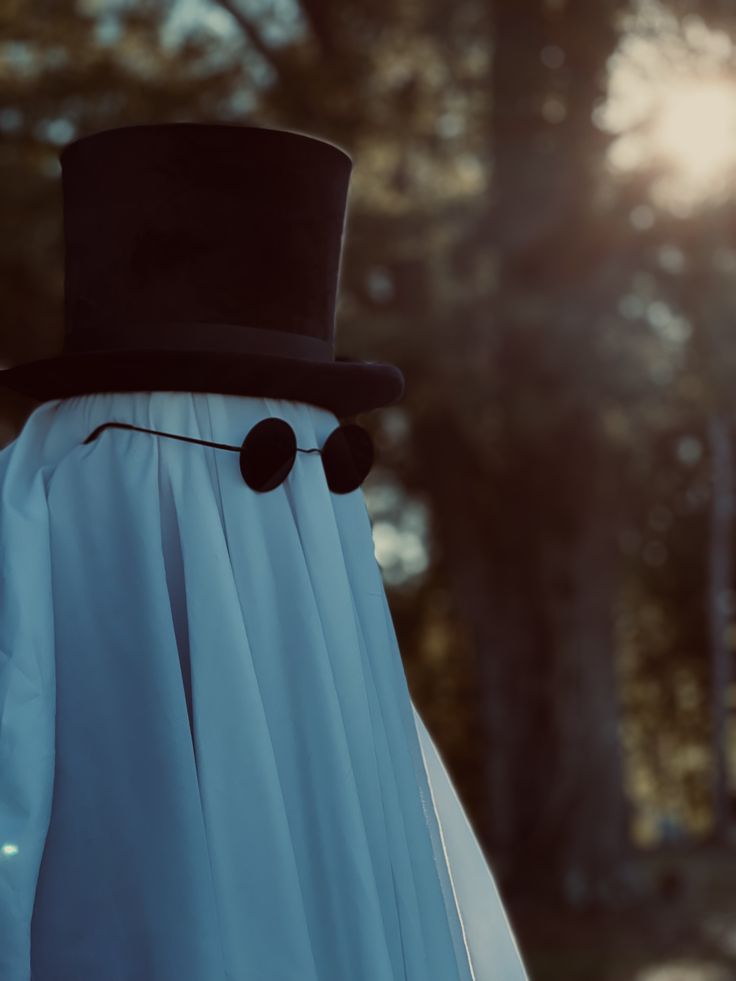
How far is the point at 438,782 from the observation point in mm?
2111

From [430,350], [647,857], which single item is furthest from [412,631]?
[430,350]

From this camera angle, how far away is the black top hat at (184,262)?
6.10 ft

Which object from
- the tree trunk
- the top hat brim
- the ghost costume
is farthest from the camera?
the tree trunk

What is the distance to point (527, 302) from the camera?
858 centimetres

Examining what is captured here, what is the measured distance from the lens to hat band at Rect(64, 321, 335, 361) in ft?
6.12

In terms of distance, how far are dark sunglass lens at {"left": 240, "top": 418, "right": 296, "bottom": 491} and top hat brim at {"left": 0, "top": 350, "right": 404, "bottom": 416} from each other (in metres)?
0.08

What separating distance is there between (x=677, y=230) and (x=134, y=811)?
7135 millimetres

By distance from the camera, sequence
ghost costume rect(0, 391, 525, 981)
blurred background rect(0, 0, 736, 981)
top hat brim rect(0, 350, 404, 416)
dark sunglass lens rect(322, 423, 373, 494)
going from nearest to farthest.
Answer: ghost costume rect(0, 391, 525, 981) < top hat brim rect(0, 350, 404, 416) < dark sunglass lens rect(322, 423, 373, 494) < blurred background rect(0, 0, 736, 981)

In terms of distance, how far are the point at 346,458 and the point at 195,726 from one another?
1.66ft

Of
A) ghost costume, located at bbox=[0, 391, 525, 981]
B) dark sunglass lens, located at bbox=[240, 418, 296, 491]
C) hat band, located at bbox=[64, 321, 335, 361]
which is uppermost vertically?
hat band, located at bbox=[64, 321, 335, 361]

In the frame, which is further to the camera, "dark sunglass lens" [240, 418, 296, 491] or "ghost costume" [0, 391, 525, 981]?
"dark sunglass lens" [240, 418, 296, 491]

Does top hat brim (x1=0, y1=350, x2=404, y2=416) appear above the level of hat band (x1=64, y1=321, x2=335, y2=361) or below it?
below

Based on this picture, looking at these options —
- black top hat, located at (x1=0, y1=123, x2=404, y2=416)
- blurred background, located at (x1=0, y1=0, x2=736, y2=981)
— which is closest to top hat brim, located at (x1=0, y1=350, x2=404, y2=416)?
black top hat, located at (x1=0, y1=123, x2=404, y2=416)

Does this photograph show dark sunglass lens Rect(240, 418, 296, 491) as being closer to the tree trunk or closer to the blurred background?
the blurred background
